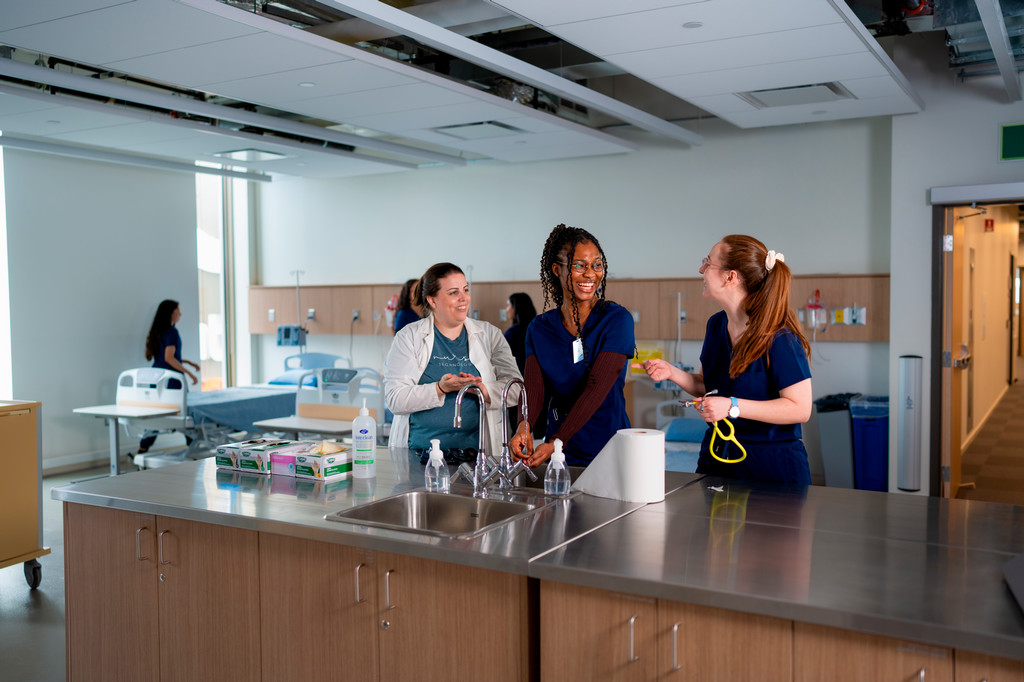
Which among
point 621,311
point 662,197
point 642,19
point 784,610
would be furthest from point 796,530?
point 662,197

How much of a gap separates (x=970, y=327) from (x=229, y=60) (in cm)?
750

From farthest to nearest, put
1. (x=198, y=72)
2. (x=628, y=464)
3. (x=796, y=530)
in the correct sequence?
(x=198, y=72), (x=628, y=464), (x=796, y=530)

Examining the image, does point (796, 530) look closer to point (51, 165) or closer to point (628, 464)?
point (628, 464)

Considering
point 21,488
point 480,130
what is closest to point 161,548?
point 21,488

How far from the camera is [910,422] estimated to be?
5781mm

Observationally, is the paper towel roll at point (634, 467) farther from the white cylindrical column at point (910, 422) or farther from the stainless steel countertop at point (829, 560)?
the white cylindrical column at point (910, 422)

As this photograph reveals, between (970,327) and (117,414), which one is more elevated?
(970,327)

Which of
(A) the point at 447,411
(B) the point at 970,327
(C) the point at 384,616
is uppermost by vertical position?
(B) the point at 970,327

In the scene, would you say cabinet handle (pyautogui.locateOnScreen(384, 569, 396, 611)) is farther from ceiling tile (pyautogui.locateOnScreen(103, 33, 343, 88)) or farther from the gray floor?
ceiling tile (pyautogui.locateOnScreen(103, 33, 343, 88))

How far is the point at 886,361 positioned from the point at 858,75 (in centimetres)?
264

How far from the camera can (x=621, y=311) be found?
3.08m

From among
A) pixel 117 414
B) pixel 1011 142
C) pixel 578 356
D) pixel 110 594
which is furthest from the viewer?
pixel 117 414

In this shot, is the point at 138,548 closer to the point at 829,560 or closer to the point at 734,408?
the point at 734,408

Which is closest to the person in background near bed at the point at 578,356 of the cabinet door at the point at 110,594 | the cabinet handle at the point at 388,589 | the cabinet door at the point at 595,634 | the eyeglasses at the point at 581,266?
the eyeglasses at the point at 581,266
